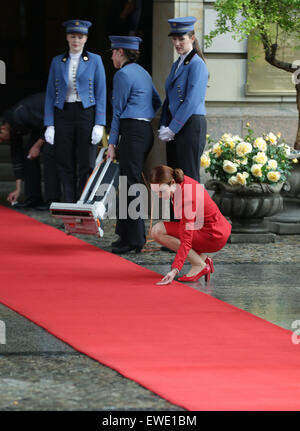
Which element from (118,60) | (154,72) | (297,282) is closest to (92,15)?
(154,72)

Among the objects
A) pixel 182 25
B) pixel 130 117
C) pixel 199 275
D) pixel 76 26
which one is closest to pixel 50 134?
pixel 76 26

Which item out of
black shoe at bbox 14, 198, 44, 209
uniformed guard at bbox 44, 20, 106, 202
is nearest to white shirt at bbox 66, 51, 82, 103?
uniformed guard at bbox 44, 20, 106, 202

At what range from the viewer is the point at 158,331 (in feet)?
19.9

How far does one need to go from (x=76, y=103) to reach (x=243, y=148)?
5.82ft

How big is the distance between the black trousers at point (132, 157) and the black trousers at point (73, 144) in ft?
3.78

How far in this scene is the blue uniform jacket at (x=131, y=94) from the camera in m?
8.77

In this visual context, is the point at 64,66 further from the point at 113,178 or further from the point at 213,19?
the point at 213,19

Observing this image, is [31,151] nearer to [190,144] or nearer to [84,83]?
[84,83]

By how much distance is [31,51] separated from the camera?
19969 millimetres

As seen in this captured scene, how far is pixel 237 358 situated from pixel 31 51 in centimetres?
1535

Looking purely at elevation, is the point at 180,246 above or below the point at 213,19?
below

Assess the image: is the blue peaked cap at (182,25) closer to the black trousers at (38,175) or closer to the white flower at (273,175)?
the white flower at (273,175)

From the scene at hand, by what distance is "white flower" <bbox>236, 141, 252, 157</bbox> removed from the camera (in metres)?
9.48

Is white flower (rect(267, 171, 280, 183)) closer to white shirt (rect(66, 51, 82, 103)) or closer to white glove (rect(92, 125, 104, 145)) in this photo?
white glove (rect(92, 125, 104, 145))
